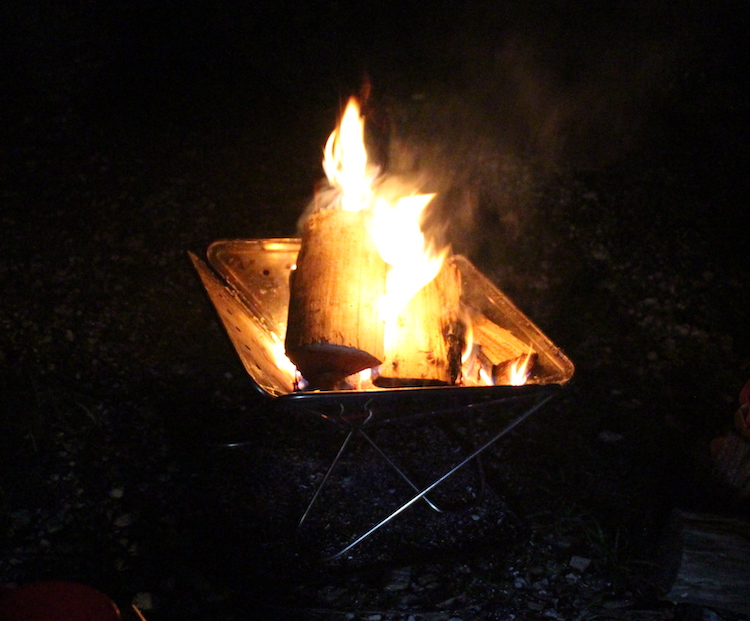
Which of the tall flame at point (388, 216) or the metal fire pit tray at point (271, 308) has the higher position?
the tall flame at point (388, 216)

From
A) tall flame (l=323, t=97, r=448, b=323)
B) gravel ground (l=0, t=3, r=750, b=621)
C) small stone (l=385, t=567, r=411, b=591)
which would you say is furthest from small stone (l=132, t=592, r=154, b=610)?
tall flame (l=323, t=97, r=448, b=323)

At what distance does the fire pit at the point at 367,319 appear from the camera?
1.85 m

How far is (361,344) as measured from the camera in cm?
183

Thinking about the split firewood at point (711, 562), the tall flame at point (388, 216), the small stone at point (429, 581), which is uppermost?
the tall flame at point (388, 216)

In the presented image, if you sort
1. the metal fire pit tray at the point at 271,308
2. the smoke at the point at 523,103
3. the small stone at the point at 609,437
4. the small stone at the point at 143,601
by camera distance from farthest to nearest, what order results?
the smoke at the point at 523,103 → the small stone at the point at 609,437 → the small stone at the point at 143,601 → the metal fire pit tray at the point at 271,308

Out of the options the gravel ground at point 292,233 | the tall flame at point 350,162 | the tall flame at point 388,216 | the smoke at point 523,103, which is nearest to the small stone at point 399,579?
the gravel ground at point 292,233

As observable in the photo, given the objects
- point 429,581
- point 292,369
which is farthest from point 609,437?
point 292,369

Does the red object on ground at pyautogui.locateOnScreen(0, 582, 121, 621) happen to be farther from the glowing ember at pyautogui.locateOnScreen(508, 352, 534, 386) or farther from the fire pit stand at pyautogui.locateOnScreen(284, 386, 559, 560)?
the glowing ember at pyautogui.locateOnScreen(508, 352, 534, 386)

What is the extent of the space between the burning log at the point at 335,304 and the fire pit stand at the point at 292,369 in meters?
0.12

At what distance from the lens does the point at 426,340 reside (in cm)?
201

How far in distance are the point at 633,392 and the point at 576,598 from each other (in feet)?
4.23

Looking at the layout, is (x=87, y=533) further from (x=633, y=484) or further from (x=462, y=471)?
(x=633, y=484)

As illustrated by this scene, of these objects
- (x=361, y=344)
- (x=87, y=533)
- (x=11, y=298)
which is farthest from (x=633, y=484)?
(x=11, y=298)

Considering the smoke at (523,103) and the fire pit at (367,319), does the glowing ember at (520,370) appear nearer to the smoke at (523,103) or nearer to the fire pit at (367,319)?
the fire pit at (367,319)
